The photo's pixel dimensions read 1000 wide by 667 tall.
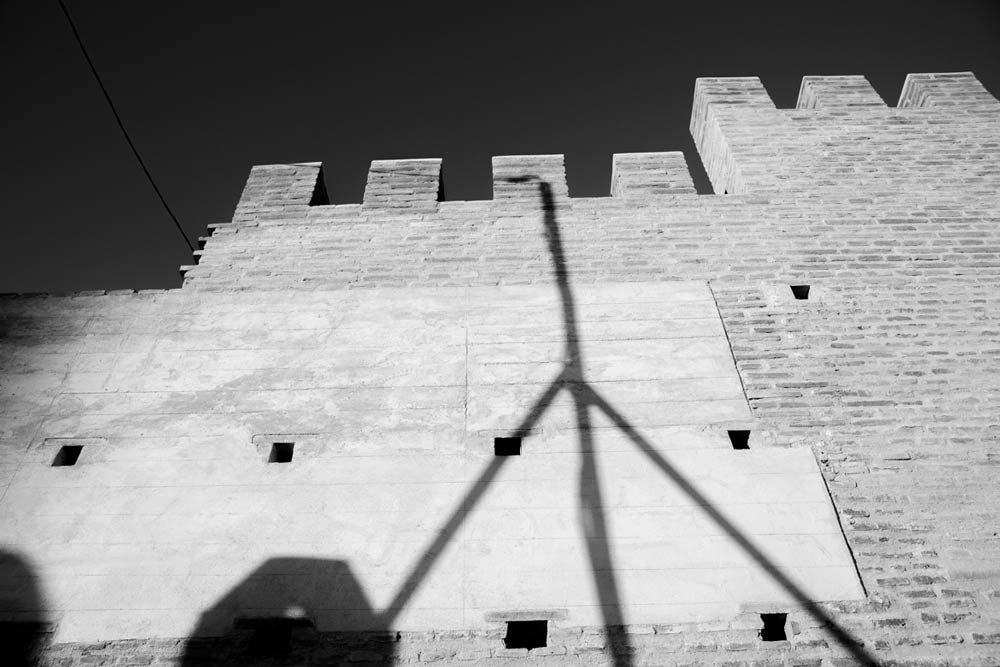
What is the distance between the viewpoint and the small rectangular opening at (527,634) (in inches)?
99.8

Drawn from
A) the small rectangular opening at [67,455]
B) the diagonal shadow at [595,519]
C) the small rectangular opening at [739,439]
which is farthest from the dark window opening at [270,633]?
the small rectangular opening at [739,439]

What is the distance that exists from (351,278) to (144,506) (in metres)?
1.73

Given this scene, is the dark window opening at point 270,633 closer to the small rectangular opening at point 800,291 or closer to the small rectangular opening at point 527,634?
the small rectangular opening at point 527,634

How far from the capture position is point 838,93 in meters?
4.85

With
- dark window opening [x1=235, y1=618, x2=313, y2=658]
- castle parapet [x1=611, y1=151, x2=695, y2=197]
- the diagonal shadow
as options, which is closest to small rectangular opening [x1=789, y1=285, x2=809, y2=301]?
castle parapet [x1=611, y1=151, x2=695, y2=197]

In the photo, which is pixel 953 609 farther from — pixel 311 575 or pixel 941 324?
pixel 311 575

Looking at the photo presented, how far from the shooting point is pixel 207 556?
107 inches

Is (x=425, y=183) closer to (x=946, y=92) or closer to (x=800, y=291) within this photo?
(x=800, y=291)

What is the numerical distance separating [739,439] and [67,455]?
3585 mm

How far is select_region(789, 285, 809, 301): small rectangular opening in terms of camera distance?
367 cm

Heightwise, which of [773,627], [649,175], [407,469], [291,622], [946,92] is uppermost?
[946,92]

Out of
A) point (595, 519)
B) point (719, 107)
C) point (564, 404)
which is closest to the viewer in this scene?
point (595, 519)

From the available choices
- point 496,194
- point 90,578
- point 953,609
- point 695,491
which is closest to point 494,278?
point 496,194

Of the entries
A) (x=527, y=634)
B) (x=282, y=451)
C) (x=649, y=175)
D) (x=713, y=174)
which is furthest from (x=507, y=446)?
(x=713, y=174)
